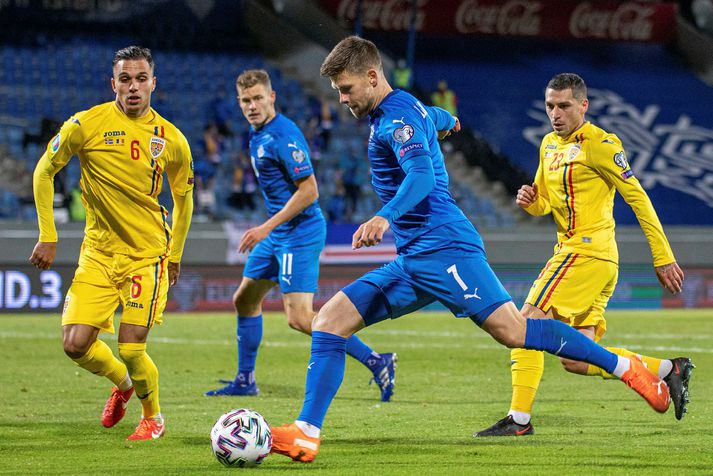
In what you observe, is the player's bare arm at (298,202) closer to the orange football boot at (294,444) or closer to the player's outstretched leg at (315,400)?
the player's outstretched leg at (315,400)

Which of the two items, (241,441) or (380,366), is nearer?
(241,441)

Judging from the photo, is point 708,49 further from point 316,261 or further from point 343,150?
point 316,261

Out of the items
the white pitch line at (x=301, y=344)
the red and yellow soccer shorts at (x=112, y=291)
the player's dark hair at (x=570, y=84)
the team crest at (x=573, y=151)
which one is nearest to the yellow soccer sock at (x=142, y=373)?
the red and yellow soccer shorts at (x=112, y=291)

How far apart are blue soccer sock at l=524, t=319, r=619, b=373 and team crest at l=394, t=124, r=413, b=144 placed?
3.91 ft

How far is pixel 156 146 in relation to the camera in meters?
6.99

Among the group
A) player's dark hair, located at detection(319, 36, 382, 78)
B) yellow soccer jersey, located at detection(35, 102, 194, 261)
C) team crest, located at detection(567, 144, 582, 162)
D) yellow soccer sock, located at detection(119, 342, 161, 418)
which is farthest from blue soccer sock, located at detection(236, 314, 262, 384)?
player's dark hair, located at detection(319, 36, 382, 78)

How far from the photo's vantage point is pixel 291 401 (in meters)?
8.78

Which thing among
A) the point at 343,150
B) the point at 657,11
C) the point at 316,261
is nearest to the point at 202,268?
the point at 343,150

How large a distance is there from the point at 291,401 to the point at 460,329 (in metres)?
7.35

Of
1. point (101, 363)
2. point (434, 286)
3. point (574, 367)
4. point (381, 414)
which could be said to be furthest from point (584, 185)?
point (101, 363)

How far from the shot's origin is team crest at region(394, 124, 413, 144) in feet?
18.2

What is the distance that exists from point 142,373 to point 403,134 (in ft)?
7.84

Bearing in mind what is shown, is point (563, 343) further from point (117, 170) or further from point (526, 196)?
point (117, 170)

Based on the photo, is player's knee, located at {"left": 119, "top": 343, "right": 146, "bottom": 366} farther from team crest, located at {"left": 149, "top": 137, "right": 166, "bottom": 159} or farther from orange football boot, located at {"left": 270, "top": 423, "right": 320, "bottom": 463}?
orange football boot, located at {"left": 270, "top": 423, "right": 320, "bottom": 463}
